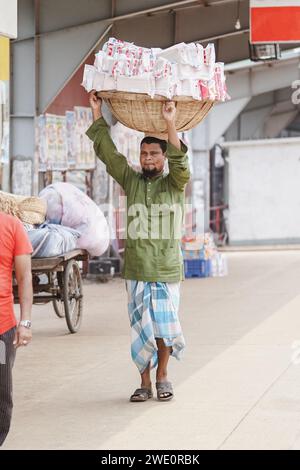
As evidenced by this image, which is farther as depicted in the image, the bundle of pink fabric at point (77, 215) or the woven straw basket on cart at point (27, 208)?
the bundle of pink fabric at point (77, 215)

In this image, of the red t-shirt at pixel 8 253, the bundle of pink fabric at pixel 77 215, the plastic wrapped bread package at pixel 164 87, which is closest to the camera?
the red t-shirt at pixel 8 253

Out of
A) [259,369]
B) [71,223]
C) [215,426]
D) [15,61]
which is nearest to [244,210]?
[15,61]

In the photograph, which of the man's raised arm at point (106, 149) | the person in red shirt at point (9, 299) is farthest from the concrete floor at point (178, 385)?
the man's raised arm at point (106, 149)

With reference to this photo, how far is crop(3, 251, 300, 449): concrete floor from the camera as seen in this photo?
7.03m

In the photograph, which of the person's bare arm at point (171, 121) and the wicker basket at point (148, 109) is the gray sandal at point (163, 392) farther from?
the wicker basket at point (148, 109)

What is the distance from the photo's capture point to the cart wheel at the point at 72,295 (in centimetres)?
1201

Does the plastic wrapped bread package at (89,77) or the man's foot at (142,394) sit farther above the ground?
the plastic wrapped bread package at (89,77)

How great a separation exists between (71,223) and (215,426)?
5.44 metres

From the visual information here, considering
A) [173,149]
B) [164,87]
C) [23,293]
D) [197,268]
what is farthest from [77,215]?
[197,268]

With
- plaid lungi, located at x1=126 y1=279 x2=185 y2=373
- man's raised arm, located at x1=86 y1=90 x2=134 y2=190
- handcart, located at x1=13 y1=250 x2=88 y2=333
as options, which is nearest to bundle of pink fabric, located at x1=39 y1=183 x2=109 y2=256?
handcart, located at x1=13 y1=250 x2=88 y2=333

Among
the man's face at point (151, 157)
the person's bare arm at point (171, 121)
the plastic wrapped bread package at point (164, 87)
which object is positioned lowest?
the man's face at point (151, 157)

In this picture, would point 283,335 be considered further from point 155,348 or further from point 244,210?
point 244,210

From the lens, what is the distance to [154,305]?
26.6ft

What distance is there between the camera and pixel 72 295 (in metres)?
12.4
